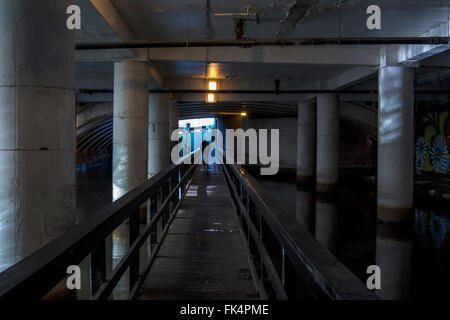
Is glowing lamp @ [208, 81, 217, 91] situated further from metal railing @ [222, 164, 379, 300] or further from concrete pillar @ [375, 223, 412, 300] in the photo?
metal railing @ [222, 164, 379, 300]

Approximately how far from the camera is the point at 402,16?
30.3 ft

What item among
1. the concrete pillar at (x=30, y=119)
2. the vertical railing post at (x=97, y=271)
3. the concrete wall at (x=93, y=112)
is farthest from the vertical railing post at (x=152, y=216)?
the concrete wall at (x=93, y=112)

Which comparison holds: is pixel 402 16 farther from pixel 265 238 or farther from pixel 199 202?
pixel 265 238

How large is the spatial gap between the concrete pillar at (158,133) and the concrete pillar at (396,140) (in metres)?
9.69

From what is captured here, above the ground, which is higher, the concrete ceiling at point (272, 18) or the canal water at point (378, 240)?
the concrete ceiling at point (272, 18)

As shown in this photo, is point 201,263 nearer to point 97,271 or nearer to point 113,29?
point 97,271

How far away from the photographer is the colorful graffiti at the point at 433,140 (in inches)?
859

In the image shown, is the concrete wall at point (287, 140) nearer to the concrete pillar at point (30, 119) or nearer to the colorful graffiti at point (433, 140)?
the colorful graffiti at point (433, 140)

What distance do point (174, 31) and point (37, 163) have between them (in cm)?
738

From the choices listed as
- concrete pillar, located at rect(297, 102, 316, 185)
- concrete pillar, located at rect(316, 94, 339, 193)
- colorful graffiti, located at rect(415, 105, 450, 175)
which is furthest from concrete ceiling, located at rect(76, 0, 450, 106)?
colorful graffiti, located at rect(415, 105, 450, 175)

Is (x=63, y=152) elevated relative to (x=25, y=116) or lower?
lower

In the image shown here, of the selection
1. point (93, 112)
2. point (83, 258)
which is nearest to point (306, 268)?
point (83, 258)

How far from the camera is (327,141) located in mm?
20391
